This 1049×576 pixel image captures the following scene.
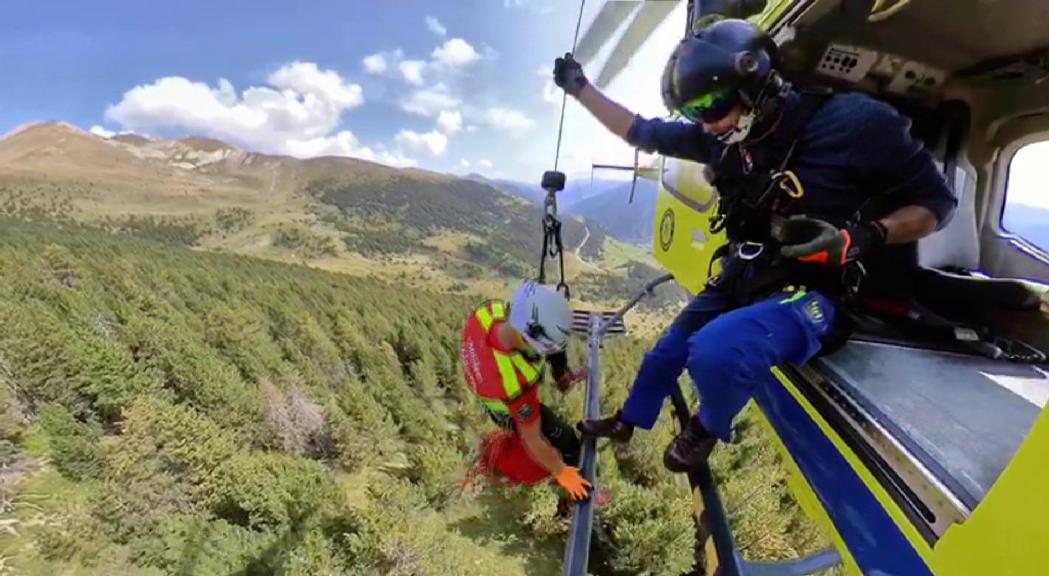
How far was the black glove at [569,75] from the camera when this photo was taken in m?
3.30

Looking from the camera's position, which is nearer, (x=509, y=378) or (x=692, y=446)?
(x=692, y=446)

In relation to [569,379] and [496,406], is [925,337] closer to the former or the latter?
[569,379]

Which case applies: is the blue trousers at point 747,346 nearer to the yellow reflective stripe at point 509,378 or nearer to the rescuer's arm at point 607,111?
the yellow reflective stripe at point 509,378

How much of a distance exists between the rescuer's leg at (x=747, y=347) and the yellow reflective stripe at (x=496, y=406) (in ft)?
4.33

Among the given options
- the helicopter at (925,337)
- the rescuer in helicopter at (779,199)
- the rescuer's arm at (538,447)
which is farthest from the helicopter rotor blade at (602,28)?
→ the rescuer's arm at (538,447)

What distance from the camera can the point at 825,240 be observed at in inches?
70.4

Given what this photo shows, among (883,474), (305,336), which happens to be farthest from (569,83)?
(305,336)

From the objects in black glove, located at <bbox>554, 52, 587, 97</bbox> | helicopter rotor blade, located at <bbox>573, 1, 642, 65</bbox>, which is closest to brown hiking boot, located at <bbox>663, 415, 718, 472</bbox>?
black glove, located at <bbox>554, 52, 587, 97</bbox>

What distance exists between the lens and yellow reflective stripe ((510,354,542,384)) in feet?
10.0

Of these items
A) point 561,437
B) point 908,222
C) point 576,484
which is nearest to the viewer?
point 908,222

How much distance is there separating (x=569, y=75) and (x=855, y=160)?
181cm

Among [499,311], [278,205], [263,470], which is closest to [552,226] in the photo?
[499,311]

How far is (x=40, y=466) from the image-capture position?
27.7 feet

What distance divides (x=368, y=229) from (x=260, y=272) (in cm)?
7343
